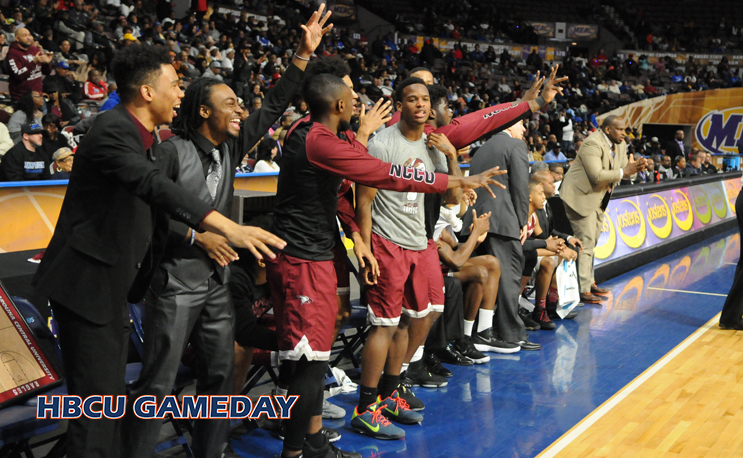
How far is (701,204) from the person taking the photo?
40.3ft

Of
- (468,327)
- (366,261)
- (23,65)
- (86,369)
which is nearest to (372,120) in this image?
(366,261)

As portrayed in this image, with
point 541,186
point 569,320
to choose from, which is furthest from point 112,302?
point 569,320

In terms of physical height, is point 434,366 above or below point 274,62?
below

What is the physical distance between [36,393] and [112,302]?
106cm

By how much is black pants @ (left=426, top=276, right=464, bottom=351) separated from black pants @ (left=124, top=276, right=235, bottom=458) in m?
2.19

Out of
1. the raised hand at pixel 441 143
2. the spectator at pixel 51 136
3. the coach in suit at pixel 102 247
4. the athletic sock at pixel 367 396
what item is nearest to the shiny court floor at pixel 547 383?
the athletic sock at pixel 367 396

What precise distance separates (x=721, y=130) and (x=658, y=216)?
821 inches

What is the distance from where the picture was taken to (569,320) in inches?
264

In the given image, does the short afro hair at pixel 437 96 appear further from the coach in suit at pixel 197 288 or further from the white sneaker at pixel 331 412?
the white sneaker at pixel 331 412

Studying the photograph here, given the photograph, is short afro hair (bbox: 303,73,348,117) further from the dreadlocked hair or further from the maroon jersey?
the dreadlocked hair

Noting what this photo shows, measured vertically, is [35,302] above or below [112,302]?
below

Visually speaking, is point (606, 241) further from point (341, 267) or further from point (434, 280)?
point (341, 267)

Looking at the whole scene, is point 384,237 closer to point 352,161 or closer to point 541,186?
point 352,161

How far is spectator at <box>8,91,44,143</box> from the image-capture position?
8.66m
